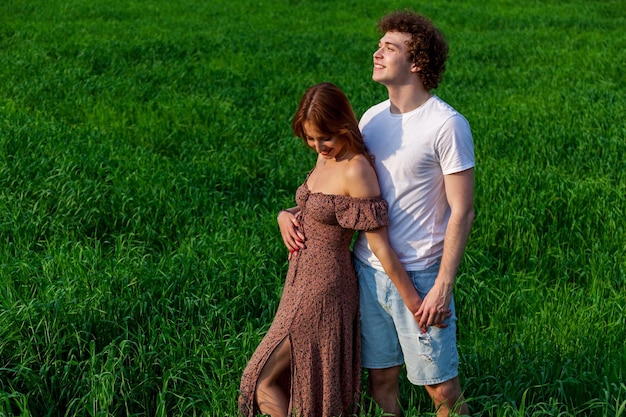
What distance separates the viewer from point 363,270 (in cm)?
286

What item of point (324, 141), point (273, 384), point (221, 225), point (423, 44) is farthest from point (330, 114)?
point (221, 225)

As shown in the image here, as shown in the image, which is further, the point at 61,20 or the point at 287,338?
the point at 61,20

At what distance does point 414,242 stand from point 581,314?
64.4 inches

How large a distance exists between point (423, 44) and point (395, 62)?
12 centimetres

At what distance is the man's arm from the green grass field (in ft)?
1.65

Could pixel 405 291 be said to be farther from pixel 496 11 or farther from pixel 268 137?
pixel 496 11

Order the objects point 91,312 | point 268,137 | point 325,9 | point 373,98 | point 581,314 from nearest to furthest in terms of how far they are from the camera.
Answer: point 91,312 < point 581,314 < point 268,137 < point 373,98 < point 325,9

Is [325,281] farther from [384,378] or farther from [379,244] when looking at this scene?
[384,378]

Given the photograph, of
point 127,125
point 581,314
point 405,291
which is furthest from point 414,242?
point 127,125

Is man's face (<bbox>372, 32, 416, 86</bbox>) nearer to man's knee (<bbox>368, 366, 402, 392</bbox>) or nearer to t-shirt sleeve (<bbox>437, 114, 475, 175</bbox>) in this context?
t-shirt sleeve (<bbox>437, 114, 475, 175</bbox>)

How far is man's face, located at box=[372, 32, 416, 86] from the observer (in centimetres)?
270

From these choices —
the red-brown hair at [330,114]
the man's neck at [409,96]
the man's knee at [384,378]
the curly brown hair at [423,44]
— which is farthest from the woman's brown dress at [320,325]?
the curly brown hair at [423,44]

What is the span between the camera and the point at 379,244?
270 cm

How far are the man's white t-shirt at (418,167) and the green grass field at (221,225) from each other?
69 centimetres
